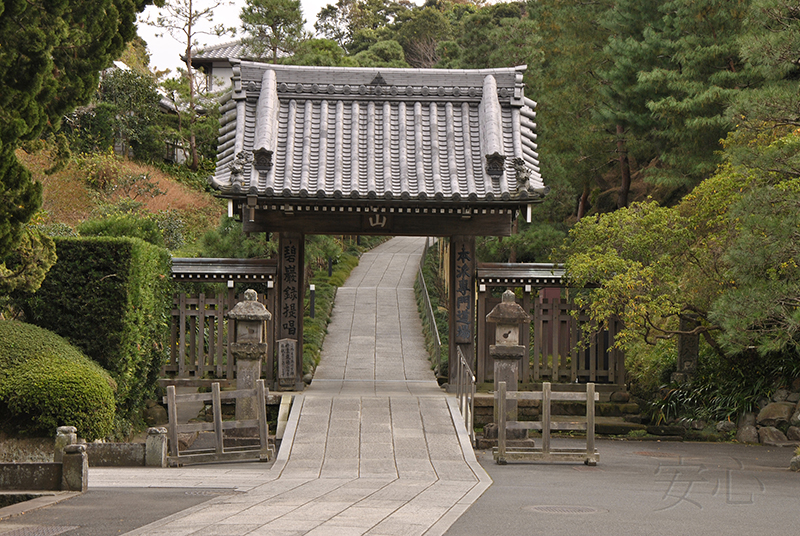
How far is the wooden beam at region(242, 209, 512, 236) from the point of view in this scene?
616 inches

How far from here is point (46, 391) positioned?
444 inches

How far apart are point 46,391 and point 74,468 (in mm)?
3203

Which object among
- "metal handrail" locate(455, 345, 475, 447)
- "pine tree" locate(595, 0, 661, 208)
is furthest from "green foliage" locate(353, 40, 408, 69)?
"metal handrail" locate(455, 345, 475, 447)

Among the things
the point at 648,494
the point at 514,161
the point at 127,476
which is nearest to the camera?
the point at 648,494

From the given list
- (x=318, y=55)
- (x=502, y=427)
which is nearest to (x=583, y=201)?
(x=318, y=55)

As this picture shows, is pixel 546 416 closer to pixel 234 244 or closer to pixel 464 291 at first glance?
pixel 464 291

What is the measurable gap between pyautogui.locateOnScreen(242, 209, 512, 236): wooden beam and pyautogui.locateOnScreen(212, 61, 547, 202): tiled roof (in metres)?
0.67

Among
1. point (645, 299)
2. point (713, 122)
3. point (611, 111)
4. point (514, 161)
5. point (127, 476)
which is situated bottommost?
point (127, 476)

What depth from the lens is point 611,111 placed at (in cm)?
2623

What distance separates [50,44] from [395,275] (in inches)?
1082

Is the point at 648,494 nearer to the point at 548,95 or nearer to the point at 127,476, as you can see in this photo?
the point at 127,476

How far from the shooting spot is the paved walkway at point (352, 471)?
6867 millimetres

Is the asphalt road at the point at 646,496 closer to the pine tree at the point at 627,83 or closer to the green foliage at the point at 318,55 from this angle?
the pine tree at the point at 627,83

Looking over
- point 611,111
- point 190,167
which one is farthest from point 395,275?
point 611,111
